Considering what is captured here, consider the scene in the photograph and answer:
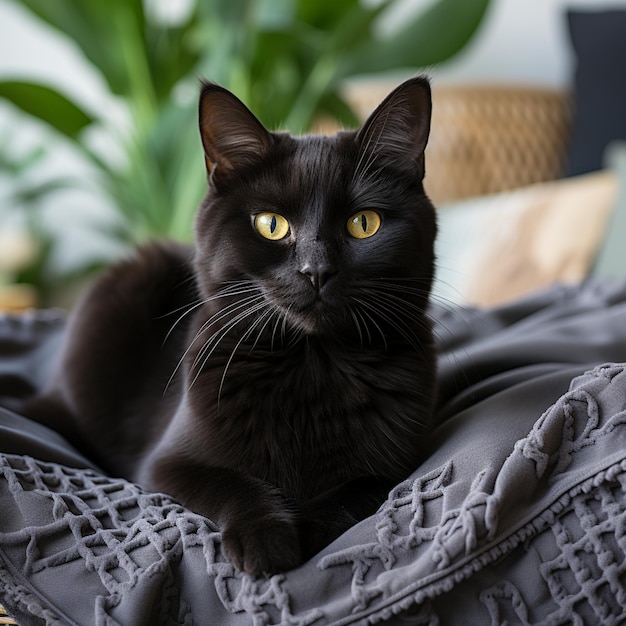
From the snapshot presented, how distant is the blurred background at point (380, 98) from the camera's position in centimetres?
221

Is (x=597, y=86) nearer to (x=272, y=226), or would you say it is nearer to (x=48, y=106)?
(x=48, y=106)

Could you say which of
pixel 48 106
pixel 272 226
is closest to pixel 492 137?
pixel 48 106

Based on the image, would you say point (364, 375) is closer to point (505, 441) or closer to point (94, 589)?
point (505, 441)

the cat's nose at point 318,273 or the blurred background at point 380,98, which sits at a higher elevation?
the blurred background at point 380,98

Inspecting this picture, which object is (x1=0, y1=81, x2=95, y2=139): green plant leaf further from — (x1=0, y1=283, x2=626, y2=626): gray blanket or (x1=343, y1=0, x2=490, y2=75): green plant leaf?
(x1=0, y1=283, x2=626, y2=626): gray blanket

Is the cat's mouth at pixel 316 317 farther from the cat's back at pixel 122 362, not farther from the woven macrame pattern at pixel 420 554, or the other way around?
the cat's back at pixel 122 362

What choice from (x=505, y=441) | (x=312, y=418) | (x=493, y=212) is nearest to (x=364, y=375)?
(x=312, y=418)

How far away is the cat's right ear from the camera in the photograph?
953mm

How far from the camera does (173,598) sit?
78cm

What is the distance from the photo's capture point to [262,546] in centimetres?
76

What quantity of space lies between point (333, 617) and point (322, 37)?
2.44m

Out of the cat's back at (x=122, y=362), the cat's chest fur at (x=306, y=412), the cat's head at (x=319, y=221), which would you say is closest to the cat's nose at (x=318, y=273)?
the cat's head at (x=319, y=221)

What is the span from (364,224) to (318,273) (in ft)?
0.38

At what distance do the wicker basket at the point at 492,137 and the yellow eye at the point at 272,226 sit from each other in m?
2.04
